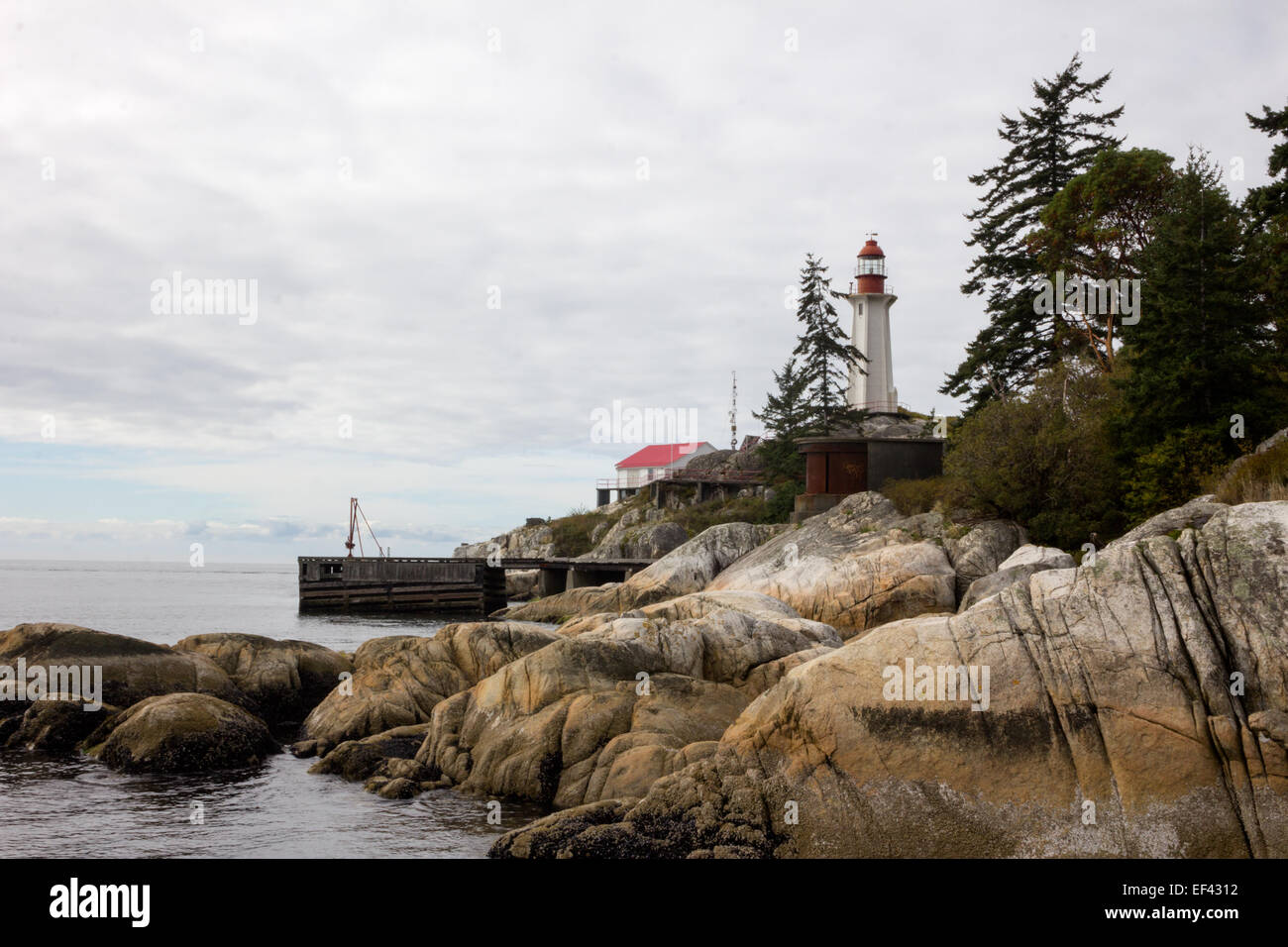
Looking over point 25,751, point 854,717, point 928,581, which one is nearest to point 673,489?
point 928,581

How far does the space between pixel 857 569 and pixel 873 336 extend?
40523 mm

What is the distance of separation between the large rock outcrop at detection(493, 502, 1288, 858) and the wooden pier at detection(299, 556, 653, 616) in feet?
154

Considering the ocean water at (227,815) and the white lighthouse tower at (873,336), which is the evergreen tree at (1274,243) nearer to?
the ocean water at (227,815)

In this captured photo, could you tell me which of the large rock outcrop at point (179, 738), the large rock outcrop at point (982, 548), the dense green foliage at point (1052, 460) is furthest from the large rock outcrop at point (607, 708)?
the dense green foliage at point (1052, 460)

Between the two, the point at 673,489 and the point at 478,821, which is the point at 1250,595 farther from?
the point at 673,489

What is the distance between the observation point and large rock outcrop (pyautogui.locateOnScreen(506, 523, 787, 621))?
42.0 m

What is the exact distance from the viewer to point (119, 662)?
66.1ft

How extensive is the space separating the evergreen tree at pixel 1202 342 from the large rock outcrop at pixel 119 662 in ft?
78.8

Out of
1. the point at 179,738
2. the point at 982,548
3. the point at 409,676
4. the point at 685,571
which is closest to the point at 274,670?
the point at 409,676

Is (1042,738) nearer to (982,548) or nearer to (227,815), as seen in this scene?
(227,815)

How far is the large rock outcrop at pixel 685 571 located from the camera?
138ft

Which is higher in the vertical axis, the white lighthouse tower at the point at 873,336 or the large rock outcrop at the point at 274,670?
the white lighthouse tower at the point at 873,336

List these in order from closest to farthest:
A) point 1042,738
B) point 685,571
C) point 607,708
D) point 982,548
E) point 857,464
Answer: point 1042,738, point 607,708, point 982,548, point 685,571, point 857,464
